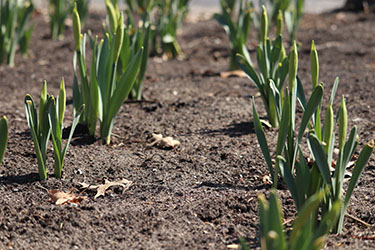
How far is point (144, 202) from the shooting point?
253 cm

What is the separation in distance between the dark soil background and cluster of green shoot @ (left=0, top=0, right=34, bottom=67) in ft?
0.60

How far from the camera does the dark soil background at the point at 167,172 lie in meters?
2.28

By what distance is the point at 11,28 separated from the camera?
4.57 meters

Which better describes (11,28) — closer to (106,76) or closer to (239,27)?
(239,27)

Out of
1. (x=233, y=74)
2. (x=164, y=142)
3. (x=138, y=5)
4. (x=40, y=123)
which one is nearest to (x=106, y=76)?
(x=164, y=142)

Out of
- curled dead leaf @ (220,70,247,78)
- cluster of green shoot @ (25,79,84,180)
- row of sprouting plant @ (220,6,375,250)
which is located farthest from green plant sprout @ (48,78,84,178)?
curled dead leaf @ (220,70,247,78)

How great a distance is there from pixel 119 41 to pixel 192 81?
154 centimetres

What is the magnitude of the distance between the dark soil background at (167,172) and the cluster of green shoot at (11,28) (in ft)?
0.60

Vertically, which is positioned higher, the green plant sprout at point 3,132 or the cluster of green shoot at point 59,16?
the cluster of green shoot at point 59,16

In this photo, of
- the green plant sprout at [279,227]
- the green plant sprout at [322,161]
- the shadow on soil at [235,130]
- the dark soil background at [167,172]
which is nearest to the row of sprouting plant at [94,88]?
the dark soil background at [167,172]

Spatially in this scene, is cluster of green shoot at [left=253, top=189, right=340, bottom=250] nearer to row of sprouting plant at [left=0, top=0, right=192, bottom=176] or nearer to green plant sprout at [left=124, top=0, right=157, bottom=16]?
row of sprouting plant at [left=0, top=0, right=192, bottom=176]

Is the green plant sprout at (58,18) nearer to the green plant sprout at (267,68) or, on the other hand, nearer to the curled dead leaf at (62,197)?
the green plant sprout at (267,68)

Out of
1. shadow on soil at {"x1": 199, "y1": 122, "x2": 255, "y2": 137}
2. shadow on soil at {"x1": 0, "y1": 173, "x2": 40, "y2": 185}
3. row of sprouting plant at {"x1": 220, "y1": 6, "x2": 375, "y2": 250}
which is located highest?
row of sprouting plant at {"x1": 220, "y1": 6, "x2": 375, "y2": 250}

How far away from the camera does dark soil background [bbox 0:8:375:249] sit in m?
2.28
